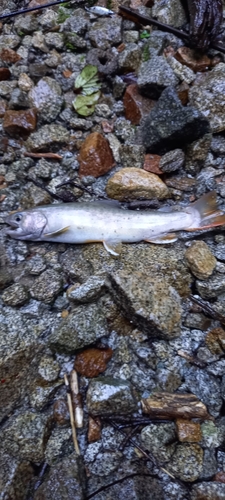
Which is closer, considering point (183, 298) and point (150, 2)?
point (183, 298)

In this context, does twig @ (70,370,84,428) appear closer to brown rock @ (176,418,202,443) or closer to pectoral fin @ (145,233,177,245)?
brown rock @ (176,418,202,443)

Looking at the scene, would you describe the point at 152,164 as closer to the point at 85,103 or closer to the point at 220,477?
the point at 85,103

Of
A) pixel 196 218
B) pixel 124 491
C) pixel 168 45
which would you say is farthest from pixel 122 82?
pixel 124 491

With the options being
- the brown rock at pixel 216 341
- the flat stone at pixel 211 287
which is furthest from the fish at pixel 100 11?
the brown rock at pixel 216 341

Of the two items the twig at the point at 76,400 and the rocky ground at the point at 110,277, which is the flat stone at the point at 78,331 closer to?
the rocky ground at the point at 110,277

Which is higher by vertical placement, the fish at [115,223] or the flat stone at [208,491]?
the fish at [115,223]

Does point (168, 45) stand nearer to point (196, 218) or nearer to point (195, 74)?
point (195, 74)

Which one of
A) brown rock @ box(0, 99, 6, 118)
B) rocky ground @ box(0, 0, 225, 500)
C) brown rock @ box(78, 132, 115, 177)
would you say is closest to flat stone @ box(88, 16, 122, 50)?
rocky ground @ box(0, 0, 225, 500)

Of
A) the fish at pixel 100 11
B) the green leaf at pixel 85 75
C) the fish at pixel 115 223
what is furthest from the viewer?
the fish at pixel 100 11
